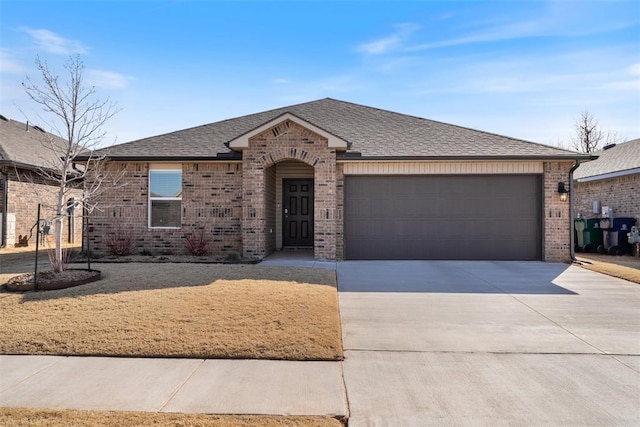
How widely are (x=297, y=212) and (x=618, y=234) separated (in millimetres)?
11568

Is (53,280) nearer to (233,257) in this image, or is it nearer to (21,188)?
(233,257)

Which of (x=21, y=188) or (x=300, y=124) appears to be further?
(x=21, y=188)

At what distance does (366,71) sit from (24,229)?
14.3 metres

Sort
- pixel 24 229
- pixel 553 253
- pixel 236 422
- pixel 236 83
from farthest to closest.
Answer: pixel 24 229 < pixel 236 83 < pixel 553 253 < pixel 236 422

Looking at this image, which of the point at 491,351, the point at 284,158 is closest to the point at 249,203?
the point at 284,158

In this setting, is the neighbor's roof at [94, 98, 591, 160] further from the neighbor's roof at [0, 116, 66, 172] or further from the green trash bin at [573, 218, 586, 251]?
the green trash bin at [573, 218, 586, 251]

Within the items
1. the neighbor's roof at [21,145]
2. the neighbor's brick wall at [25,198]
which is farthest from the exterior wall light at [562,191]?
the neighbor's brick wall at [25,198]

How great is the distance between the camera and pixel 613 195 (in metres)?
15.5

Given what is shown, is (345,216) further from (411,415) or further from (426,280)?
(411,415)

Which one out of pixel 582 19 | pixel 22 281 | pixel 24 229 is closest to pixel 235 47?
pixel 22 281

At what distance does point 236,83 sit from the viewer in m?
11.7

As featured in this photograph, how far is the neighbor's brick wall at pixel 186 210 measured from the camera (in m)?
11.1

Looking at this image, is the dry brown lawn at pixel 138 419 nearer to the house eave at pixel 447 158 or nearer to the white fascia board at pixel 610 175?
the house eave at pixel 447 158

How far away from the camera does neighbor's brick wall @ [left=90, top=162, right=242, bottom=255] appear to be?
11062mm
